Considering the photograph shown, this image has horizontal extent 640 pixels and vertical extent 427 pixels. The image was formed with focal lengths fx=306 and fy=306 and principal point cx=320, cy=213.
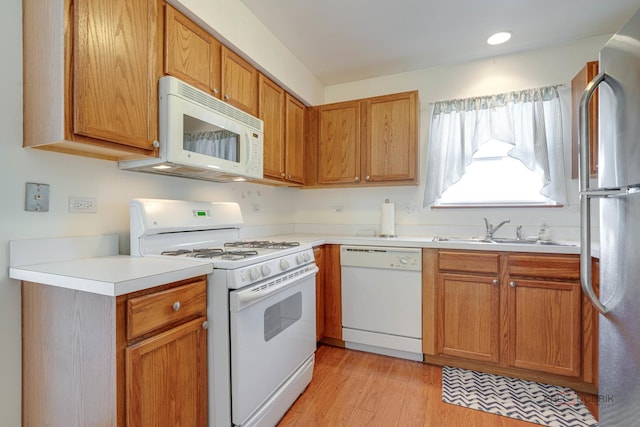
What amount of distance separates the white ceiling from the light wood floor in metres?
2.51

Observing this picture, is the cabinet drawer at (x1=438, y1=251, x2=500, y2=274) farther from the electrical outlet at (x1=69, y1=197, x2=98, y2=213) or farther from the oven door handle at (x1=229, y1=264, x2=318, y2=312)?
the electrical outlet at (x1=69, y1=197, x2=98, y2=213)

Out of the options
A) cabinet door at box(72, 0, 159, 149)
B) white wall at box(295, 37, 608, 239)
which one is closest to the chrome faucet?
white wall at box(295, 37, 608, 239)

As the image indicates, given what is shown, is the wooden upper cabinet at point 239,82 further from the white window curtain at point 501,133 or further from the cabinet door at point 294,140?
the white window curtain at point 501,133

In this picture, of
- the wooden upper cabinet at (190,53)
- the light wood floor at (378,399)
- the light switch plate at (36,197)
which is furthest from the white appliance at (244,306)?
the wooden upper cabinet at (190,53)

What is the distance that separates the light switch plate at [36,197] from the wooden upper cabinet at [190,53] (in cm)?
77

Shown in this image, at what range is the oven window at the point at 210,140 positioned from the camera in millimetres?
1602

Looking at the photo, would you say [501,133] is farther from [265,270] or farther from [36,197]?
[36,197]

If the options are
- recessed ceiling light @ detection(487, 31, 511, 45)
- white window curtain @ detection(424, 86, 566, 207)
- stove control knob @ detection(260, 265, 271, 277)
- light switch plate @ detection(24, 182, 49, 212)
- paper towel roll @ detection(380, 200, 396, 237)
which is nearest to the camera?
light switch plate @ detection(24, 182, 49, 212)

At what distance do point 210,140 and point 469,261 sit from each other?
6.22 ft

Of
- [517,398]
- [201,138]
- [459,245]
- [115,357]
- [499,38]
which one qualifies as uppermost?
[499,38]

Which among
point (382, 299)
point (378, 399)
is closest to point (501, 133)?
point (382, 299)

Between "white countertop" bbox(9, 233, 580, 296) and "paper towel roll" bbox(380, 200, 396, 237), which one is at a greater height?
"paper towel roll" bbox(380, 200, 396, 237)

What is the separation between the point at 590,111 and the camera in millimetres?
2107

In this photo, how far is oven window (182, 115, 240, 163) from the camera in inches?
63.1
